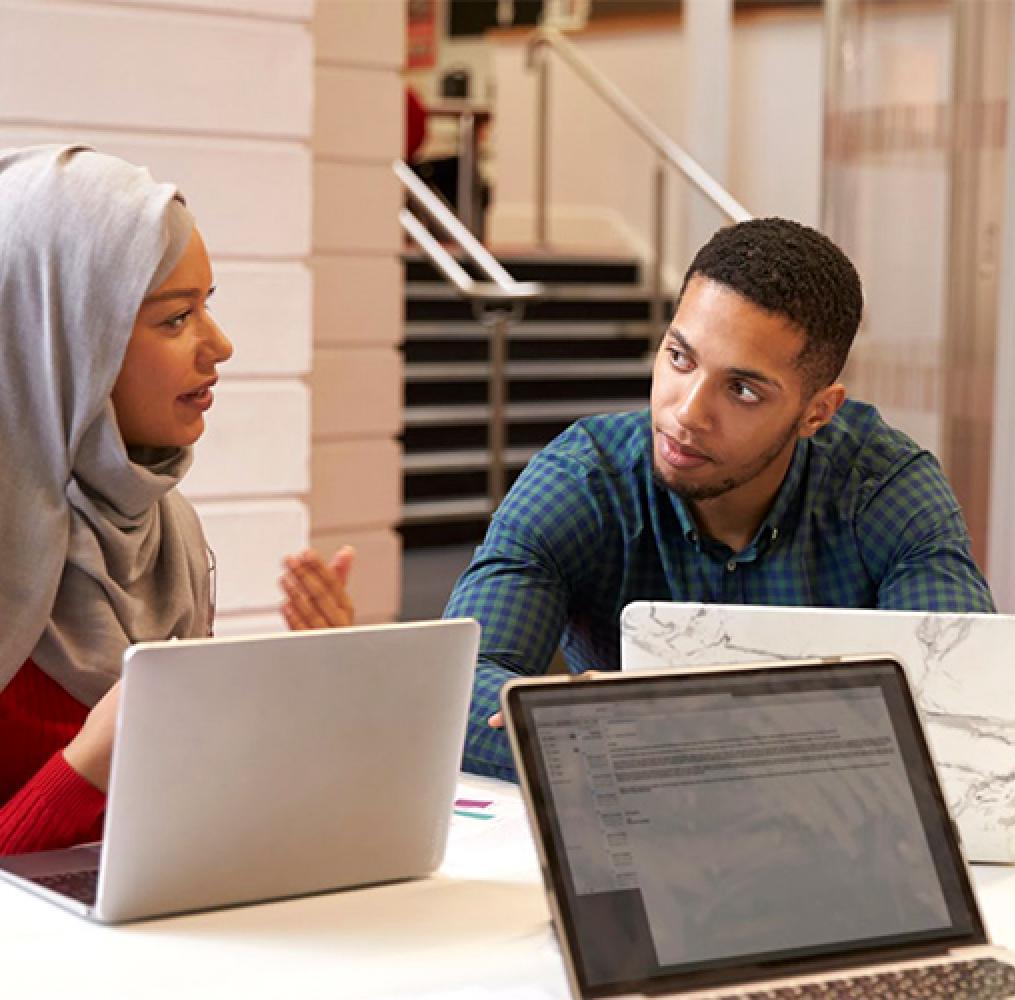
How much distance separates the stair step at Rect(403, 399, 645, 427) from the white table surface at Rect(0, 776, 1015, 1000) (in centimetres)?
486

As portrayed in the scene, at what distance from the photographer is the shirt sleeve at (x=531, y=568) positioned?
6.59ft

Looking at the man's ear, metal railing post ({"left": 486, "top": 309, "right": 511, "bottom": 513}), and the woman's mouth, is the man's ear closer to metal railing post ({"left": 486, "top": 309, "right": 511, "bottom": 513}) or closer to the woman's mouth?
the woman's mouth

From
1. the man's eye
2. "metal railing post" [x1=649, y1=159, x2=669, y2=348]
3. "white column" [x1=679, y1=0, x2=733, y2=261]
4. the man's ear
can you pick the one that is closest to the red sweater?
the man's eye

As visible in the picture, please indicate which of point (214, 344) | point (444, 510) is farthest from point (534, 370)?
point (214, 344)

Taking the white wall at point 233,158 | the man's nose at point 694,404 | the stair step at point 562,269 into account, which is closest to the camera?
the man's nose at point 694,404

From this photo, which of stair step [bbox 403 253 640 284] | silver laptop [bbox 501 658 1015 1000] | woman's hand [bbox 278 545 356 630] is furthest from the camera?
stair step [bbox 403 253 640 284]

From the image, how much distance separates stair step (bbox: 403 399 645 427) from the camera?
6.34 m

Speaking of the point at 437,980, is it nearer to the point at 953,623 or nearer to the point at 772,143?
the point at 953,623

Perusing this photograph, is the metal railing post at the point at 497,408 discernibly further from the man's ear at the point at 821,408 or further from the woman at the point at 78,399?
the woman at the point at 78,399

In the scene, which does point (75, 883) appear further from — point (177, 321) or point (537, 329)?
point (537, 329)

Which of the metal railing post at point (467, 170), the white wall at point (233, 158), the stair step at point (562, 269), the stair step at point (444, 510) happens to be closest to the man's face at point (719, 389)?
the white wall at point (233, 158)

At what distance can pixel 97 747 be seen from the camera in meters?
1.52

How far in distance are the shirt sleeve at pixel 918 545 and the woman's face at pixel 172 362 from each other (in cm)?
81

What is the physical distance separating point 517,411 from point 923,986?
218 inches
